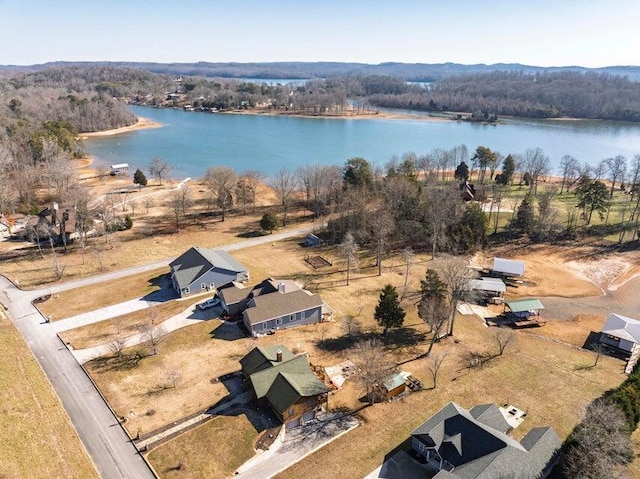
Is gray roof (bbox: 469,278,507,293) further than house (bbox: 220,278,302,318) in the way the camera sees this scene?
Yes

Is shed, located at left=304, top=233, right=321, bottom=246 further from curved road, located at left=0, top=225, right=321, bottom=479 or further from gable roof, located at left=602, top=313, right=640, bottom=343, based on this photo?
gable roof, located at left=602, top=313, right=640, bottom=343

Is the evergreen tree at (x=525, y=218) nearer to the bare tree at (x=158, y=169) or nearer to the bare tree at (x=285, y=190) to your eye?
the bare tree at (x=285, y=190)

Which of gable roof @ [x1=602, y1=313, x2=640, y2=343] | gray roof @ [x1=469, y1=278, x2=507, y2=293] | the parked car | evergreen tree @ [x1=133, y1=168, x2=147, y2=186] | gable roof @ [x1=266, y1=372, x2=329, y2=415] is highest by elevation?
evergreen tree @ [x1=133, y1=168, x2=147, y2=186]

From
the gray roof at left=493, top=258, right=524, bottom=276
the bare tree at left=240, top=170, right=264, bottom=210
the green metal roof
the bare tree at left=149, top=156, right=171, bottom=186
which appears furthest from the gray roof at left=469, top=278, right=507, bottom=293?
the bare tree at left=149, top=156, right=171, bottom=186

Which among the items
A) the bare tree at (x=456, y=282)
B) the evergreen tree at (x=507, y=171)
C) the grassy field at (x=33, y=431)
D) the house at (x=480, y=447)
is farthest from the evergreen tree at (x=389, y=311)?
the evergreen tree at (x=507, y=171)

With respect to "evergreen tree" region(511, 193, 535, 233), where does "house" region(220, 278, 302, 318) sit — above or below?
below

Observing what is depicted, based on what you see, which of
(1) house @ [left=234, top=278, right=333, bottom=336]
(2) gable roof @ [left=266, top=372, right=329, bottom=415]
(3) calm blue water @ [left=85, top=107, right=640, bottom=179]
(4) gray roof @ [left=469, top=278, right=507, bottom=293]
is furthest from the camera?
(3) calm blue water @ [left=85, top=107, right=640, bottom=179]

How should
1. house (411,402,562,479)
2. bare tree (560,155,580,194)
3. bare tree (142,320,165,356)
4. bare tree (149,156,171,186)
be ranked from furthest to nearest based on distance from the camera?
bare tree (560,155,580,194) → bare tree (149,156,171,186) → bare tree (142,320,165,356) → house (411,402,562,479)

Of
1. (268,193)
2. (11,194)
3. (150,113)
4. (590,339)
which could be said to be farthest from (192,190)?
(150,113)
